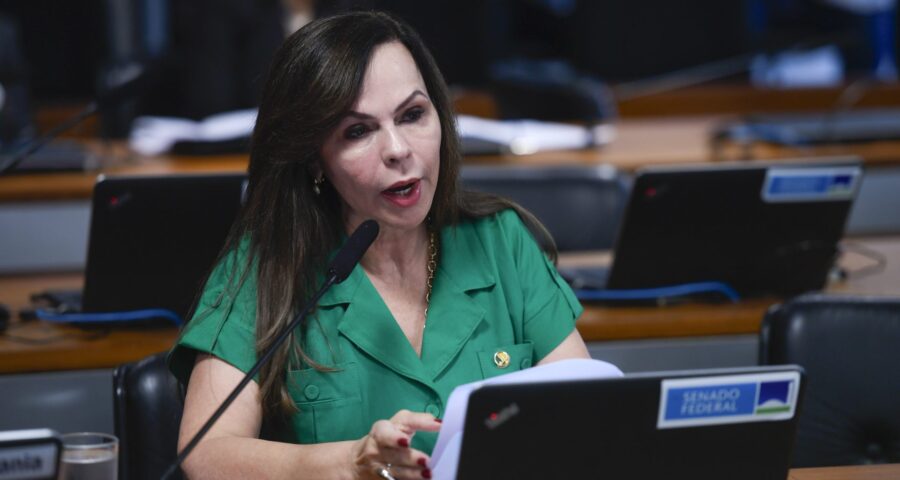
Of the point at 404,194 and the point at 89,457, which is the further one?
the point at 404,194

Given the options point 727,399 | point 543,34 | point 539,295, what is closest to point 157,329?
point 539,295

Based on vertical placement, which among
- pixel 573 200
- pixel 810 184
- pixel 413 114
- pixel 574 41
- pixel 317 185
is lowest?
pixel 574 41

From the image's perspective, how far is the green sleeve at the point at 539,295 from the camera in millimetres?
1855

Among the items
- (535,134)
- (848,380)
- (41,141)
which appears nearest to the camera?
(848,380)

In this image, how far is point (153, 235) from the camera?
7.54 feet

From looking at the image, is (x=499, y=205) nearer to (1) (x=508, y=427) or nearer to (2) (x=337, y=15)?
(2) (x=337, y=15)

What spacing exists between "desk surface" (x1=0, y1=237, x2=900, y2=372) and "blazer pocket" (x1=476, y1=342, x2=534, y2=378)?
24.7 inches


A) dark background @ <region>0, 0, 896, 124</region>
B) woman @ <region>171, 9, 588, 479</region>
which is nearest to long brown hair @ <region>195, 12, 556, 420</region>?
woman @ <region>171, 9, 588, 479</region>

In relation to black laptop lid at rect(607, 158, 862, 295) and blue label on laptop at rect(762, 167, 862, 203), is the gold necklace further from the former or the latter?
blue label on laptop at rect(762, 167, 862, 203)

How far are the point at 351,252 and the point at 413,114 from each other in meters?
0.32

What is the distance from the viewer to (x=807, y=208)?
2479 mm

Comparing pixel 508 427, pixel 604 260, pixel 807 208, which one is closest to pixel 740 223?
pixel 807 208

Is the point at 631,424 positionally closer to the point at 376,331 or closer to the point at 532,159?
the point at 376,331

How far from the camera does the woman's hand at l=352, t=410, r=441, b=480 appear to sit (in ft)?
4.38
